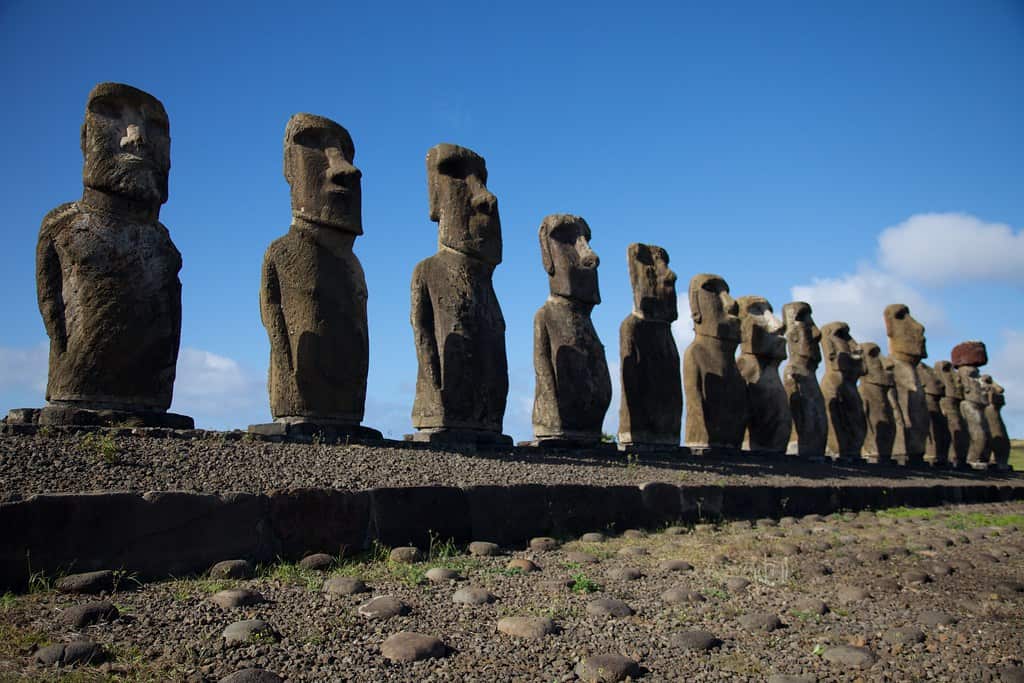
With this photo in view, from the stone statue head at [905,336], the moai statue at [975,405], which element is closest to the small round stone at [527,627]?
the stone statue head at [905,336]

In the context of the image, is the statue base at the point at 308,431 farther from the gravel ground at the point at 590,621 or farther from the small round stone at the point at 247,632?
the small round stone at the point at 247,632

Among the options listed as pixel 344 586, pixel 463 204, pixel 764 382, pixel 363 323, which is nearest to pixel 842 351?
pixel 764 382

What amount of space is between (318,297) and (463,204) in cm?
229

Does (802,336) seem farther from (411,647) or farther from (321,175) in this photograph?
(411,647)

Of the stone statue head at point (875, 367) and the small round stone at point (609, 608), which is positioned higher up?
the stone statue head at point (875, 367)

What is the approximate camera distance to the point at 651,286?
12.4 m

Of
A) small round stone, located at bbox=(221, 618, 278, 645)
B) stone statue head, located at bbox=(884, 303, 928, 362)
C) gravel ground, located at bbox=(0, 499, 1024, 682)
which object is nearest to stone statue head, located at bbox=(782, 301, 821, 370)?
stone statue head, located at bbox=(884, 303, 928, 362)

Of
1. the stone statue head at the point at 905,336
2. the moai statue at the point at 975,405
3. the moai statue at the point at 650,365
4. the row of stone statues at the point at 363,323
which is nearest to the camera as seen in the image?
the row of stone statues at the point at 363,323

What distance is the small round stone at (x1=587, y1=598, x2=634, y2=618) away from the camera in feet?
14.8

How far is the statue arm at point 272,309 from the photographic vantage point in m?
7.99

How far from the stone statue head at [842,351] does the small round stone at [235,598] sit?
573 inches

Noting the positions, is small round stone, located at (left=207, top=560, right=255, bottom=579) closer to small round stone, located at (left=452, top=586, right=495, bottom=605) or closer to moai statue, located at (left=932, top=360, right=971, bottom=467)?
small round stone, located at (left=452, top=586, right=495, bottom=605)

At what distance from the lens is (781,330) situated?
47.9ft

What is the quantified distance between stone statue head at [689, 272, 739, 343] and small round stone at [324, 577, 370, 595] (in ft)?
31.5
